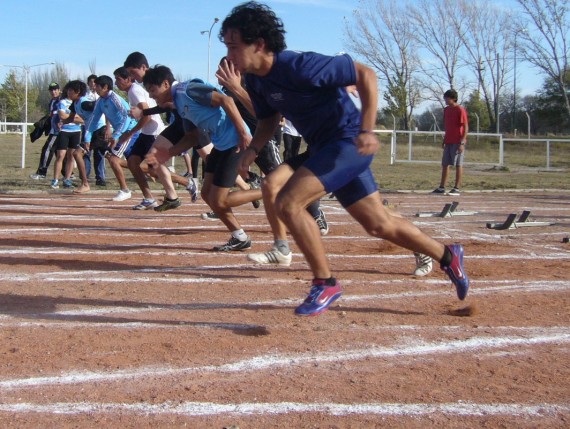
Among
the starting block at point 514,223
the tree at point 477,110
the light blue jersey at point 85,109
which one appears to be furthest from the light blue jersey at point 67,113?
the tree at point 477,110

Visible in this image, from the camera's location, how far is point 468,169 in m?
26.9

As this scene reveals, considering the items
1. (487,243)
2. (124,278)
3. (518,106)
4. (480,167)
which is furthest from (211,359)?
(518,106)

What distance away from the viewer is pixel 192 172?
1535cm

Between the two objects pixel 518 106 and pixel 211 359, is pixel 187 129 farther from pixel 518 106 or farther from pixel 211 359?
pixel 518 106

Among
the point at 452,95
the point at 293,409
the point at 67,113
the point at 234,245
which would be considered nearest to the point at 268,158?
the point at 234,245

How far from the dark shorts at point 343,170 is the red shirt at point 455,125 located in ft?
35.8

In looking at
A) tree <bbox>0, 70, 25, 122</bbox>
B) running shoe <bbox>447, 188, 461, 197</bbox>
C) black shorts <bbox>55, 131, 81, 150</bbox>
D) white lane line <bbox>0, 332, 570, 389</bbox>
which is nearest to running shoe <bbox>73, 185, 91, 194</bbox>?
black shorts <bbox>55, 131, 81, 150</bbox>

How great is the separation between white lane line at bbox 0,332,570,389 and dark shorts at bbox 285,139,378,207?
95 cm

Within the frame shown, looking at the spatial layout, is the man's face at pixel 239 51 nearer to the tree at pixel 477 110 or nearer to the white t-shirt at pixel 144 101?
the white t-shirt at pixel 144 101

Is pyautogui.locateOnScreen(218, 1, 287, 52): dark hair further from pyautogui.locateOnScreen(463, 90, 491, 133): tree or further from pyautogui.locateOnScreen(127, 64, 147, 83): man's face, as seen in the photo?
pyautogui.locateOnScreen(463, 90, 491, 133): tree

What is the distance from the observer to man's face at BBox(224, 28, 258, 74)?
15.0ft

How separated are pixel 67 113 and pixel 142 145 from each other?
5.44 metres

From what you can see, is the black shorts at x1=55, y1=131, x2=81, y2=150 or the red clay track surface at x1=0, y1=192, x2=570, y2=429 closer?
the red clay track surface at x1=0, y1=192, x2=570, y2=429

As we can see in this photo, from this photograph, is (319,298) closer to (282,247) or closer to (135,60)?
(282,247)
